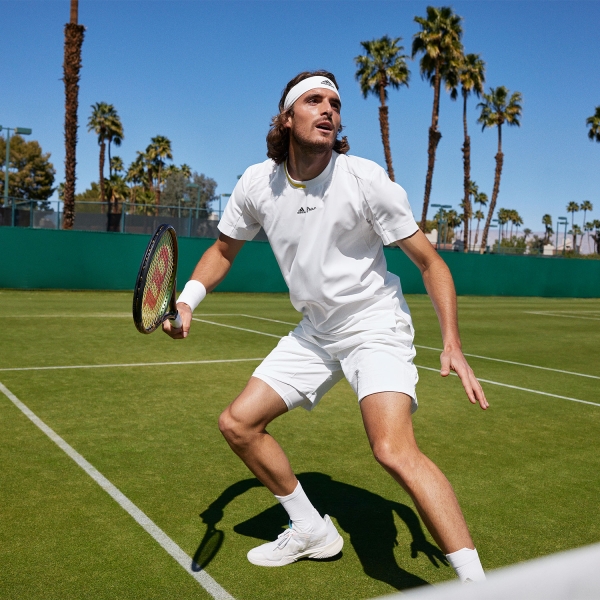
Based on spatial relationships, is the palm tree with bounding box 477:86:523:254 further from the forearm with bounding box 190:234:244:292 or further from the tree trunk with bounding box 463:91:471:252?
the forearm with bounding box 190:234:244:292

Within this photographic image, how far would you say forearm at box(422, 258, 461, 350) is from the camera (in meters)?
3.12

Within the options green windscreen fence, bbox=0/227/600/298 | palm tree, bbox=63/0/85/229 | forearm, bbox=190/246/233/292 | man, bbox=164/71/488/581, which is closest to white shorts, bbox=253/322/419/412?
man, bbox=164/71/488/581

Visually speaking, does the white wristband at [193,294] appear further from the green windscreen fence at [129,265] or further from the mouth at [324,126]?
the green windscreen fence at [129,265]

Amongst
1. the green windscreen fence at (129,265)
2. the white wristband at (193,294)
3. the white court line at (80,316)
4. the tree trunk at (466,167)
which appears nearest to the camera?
the white wristband at (193,294)

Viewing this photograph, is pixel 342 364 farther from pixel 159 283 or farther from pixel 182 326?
pixel 159 283

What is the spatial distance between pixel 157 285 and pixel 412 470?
1.43 m

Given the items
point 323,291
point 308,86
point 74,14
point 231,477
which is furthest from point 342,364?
point 74,14

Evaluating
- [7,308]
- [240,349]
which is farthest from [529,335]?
[7,308]

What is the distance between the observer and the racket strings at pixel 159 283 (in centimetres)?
320

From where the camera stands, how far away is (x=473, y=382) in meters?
2.88

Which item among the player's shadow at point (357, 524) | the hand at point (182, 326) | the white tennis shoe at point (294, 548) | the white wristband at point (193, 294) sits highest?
the white wristband at point (193, 294)

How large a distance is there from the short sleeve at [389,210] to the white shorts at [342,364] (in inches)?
17.9

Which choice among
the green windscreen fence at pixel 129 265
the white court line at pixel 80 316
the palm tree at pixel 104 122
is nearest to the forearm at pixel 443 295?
the white court line at pixel 80 316

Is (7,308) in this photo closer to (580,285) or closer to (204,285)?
(204,285)
